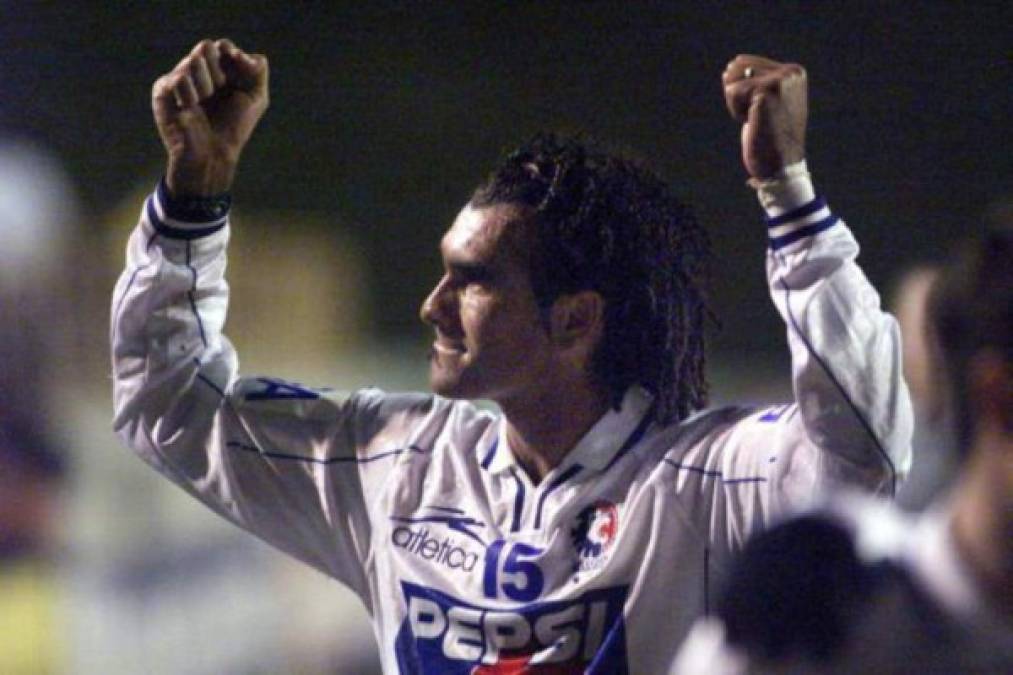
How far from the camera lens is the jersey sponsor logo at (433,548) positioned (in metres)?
2.09

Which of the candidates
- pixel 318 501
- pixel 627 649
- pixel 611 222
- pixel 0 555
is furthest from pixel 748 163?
pixel 0 555

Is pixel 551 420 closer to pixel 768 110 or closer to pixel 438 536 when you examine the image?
pixel 438 536

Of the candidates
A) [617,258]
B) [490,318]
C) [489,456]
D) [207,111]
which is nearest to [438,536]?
[489,456]

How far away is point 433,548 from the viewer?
6.96ft

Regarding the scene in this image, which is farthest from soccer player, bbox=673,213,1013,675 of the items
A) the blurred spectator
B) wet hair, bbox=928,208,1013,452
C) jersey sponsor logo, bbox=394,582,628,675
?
the blurred spectator

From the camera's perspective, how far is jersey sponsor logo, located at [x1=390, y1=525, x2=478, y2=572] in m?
2.09

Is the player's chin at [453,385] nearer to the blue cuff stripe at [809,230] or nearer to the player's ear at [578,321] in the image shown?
the player's ear at [578,321]

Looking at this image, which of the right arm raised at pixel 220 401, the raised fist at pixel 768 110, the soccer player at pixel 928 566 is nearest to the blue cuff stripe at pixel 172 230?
the right arm raised at pixel 220 401

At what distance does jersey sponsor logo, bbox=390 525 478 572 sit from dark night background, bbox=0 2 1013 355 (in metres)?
2.08

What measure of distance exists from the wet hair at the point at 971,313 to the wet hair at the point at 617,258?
981mm

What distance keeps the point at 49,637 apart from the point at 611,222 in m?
2.15

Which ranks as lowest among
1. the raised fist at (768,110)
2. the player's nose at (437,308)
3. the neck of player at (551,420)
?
the neck of player at (551,420)

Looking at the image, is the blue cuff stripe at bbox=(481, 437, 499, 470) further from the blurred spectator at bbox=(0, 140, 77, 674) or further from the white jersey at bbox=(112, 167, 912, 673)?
the blurred spectator at bbox=(0, 140, 77, 674)

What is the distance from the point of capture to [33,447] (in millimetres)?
3785
